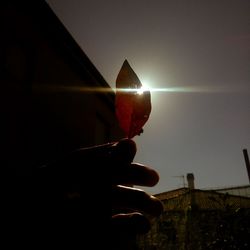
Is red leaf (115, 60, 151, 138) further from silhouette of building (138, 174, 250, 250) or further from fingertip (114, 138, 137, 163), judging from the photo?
silhouette of building (138, 174, 250, 250)

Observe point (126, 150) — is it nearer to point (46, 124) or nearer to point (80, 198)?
point (80, 198)

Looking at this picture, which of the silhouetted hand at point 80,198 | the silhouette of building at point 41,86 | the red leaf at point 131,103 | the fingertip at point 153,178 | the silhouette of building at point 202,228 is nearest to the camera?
the silhouetted hand at point 80,198

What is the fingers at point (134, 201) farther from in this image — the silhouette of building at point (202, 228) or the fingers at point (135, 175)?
the silhouette of building at point (202, 228)

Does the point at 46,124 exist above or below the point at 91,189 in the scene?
above

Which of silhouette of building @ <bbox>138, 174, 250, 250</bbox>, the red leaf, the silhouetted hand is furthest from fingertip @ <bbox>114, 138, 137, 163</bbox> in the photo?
silhouette of building @ <bbox>138, 174, 250, 250</bbox>

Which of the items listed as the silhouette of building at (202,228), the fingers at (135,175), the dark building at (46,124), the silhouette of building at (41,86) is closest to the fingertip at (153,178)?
the fingers at (135,175)

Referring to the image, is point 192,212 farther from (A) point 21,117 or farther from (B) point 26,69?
(B) point 26,69

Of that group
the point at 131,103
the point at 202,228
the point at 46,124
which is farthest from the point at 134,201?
the point at 202,228
